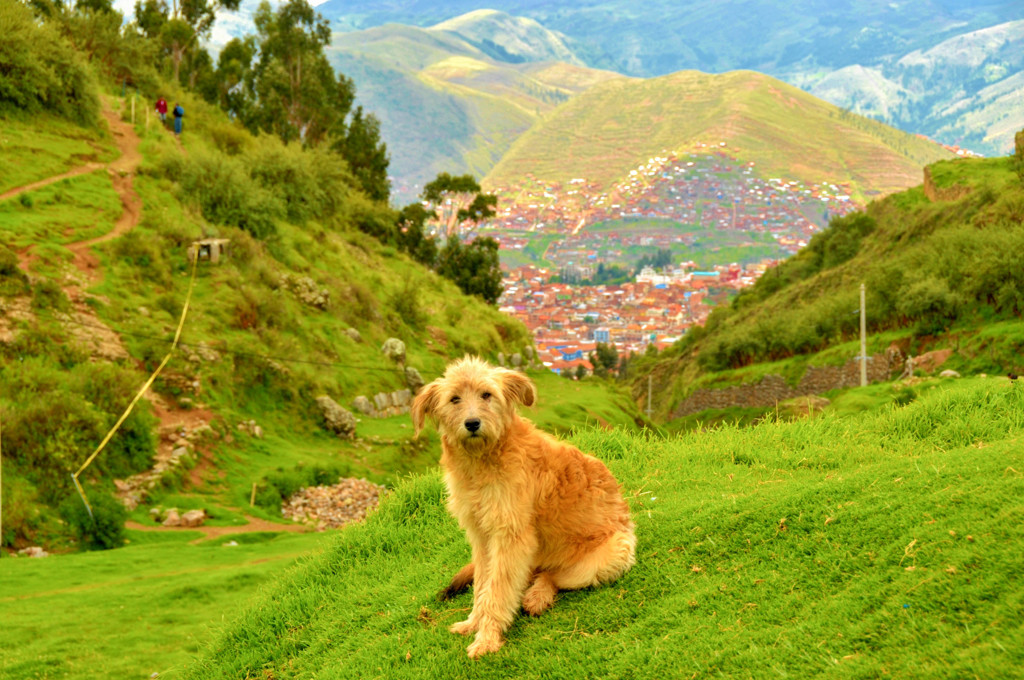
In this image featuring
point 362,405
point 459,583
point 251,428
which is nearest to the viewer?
point 459,583

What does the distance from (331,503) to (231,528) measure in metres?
3.52

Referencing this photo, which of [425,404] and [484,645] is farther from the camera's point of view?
[425,404]

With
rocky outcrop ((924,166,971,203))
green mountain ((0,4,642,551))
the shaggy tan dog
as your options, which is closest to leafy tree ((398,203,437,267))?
green mountain ((0,4,642,551))

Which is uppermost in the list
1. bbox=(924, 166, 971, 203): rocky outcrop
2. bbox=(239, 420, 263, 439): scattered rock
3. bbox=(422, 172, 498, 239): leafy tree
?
bbox=(924, 166, 971, 203): rocky outcrop

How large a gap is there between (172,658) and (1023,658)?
920cm

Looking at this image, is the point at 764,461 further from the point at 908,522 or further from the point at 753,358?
the point at 753,358

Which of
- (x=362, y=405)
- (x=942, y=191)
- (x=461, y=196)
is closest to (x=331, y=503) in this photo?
(x=362, y=405)

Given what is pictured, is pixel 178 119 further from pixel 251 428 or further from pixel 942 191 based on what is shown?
pixel 942 191

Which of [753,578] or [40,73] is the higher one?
[40,73]

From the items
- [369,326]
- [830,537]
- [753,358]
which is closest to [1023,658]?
[830,537]

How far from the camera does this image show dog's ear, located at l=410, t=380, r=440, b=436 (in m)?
5.61

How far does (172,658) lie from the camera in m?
10.1

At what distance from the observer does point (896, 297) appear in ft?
165

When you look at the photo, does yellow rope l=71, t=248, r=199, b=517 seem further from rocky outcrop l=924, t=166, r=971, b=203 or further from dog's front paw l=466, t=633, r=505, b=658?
rocky outcrop l=924, t=166, r=971, b=203
